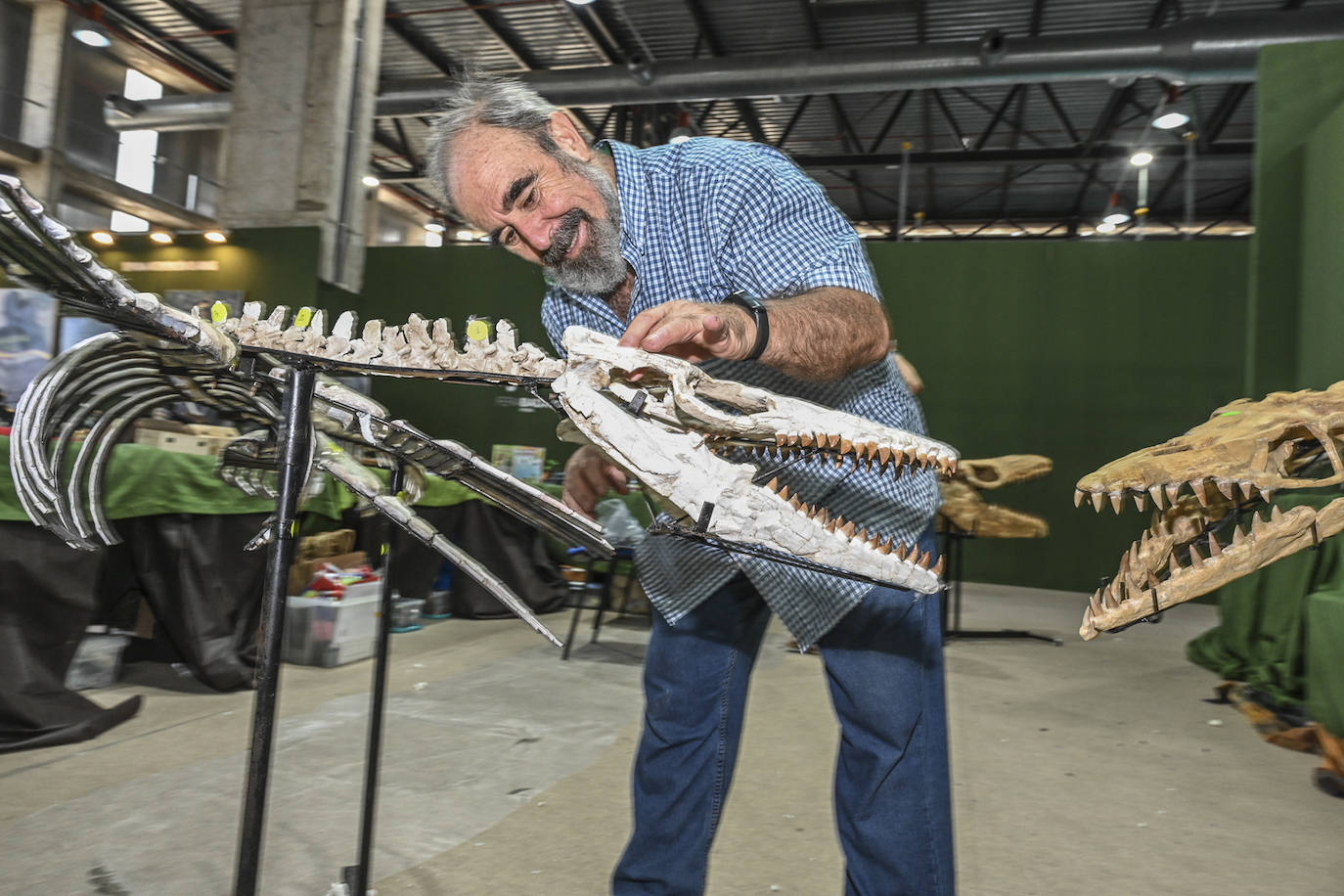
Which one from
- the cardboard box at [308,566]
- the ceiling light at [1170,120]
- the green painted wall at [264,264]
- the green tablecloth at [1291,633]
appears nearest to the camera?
the green tablecloth at [1291,633]

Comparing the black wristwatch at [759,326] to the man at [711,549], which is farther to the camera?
the man at [711,549]

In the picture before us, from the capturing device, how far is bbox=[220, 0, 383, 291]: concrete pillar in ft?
26.2

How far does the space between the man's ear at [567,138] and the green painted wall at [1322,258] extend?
4148mm

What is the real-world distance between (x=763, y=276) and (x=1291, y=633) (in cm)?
401

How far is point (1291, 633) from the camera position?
4207 millimetres

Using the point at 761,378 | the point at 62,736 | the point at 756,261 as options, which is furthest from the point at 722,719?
the point at 62,736

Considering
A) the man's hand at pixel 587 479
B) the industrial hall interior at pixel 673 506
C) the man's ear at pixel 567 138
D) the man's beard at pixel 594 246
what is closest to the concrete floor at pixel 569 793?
the industrial hall interior at pixel 673 506

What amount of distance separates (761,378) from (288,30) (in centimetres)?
832

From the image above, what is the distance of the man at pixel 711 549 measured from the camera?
1.54m

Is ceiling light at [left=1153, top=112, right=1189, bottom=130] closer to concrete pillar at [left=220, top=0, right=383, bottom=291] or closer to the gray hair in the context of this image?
concrete pillar at [left=220, top=0, right=383, bottom=291]

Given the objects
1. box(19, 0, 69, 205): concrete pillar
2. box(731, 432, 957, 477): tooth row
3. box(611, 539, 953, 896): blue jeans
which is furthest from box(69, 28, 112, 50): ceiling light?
box(731, 432, 957, 477): tooth row

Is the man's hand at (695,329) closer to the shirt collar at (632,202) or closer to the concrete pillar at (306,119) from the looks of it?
the shirt collar at (632,202)

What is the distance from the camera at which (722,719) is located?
1.78m

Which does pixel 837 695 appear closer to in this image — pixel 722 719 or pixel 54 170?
pixel 722 719
